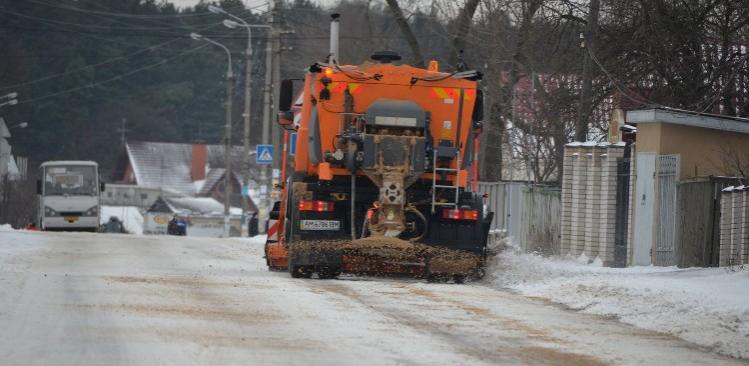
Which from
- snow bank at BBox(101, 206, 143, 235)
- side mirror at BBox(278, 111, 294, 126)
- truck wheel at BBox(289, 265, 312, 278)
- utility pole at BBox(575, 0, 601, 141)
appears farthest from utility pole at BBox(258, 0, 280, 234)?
snow bank at BBox(101, 206, 143, 235)

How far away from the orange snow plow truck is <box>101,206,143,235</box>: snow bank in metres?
65.2

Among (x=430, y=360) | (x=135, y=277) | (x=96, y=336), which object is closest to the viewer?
(x=430, y=360)

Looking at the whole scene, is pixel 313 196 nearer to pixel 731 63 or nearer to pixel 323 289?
pixel 323 289

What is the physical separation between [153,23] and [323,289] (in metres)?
85.7

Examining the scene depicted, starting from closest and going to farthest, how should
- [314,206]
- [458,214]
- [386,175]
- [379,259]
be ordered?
1. [386,175]
2. [379,259]
3. [314,206]
4. [458,214]

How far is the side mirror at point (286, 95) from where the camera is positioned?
17484mm

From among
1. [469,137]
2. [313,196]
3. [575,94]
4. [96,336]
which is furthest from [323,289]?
[575,94]

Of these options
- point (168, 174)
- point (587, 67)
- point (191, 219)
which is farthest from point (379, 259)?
point (168, 174)

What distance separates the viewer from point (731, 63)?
20.9 m

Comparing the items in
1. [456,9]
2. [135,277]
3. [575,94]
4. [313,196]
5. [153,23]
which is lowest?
[135,277]

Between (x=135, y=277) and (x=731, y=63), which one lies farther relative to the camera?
(x=731, y=63)

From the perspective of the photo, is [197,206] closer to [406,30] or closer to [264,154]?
[264,154]

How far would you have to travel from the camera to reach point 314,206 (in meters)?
16.6

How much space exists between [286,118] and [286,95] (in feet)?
2.50
